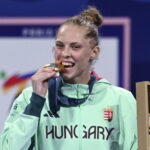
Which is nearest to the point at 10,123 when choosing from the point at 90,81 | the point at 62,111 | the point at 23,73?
the point at 62,111

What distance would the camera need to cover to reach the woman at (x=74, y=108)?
5.44ft

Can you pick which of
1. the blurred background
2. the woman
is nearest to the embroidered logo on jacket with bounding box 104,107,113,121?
the woman

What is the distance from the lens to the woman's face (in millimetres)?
1709

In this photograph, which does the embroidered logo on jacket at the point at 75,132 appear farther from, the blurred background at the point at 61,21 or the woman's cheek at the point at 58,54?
the blurred background at the point at 61,21

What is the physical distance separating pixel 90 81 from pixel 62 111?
14cm

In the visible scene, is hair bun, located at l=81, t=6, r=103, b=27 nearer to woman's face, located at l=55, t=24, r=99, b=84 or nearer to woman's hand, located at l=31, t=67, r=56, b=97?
woman's face, located at l=55, t=24, r=99, b=84

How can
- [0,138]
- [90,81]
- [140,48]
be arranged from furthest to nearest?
1. [140,48]
2. [90,81]
3. [0,138]

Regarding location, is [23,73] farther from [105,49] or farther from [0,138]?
[0,138]

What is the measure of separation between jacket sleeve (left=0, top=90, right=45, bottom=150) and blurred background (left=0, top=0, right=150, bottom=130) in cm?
113

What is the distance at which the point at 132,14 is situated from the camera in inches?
108

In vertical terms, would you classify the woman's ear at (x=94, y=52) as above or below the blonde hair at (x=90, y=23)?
below

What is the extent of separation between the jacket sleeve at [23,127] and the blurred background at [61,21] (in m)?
1.13

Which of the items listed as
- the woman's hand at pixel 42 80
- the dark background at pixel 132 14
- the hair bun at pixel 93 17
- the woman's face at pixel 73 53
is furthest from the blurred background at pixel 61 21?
the woman's hand at pixel 42 80

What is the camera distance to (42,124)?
1.72m
